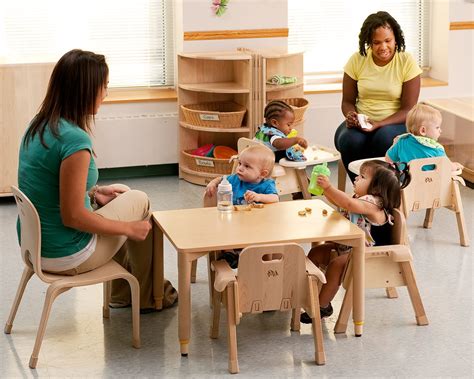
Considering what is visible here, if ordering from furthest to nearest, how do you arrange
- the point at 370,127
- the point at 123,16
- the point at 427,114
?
the point at 123,16 < the point at 370,127 < the point at 427,114

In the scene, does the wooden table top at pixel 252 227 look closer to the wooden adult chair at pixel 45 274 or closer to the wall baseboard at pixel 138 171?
the wooden adult chair at pixel 45 274

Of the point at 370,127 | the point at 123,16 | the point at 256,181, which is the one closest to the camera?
the point at 256,181

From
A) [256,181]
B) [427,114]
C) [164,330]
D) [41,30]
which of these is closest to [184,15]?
[41,30]

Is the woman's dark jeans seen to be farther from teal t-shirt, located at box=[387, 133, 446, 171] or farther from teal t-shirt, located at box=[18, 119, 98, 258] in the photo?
teal t-shirt, located at box=[18, 119, 98, 258]

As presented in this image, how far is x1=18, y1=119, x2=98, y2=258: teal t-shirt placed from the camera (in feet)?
11.1

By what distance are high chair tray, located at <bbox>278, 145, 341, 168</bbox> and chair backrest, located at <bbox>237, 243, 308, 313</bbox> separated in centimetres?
155

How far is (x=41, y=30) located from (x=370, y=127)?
2.39 metres

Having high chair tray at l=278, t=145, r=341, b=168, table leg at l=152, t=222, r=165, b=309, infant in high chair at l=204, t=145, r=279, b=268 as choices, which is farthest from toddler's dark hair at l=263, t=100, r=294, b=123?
table leg at l=152, t=222, r=165, b=309

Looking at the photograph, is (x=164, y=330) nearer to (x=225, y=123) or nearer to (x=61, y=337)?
(x=61, y=337)

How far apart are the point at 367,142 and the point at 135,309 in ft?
7.64

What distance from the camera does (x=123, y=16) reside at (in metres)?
6.46

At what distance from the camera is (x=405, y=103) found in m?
5.48

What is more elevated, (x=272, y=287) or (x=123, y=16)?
(x=123, y=16)

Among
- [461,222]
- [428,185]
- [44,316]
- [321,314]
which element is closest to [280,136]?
[428,185]
